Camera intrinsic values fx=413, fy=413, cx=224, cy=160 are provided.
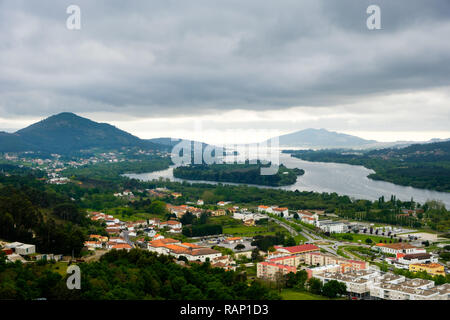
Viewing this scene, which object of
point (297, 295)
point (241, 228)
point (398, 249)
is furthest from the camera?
point (241, 228)

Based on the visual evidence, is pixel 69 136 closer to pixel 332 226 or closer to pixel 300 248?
pixel 332 226

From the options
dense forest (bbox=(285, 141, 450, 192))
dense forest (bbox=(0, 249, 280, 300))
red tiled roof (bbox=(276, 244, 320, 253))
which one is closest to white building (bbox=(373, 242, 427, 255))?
red tiled roof (bbox=(276, 244, 320, 253))

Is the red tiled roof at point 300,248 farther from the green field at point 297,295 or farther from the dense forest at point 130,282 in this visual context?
the dense forest at point 130,282

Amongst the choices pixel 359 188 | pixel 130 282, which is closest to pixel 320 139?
pixel 359 188

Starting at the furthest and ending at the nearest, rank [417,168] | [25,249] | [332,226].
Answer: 1. [417,168]
2. [332,226]
3. [25,249]

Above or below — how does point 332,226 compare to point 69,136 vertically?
below

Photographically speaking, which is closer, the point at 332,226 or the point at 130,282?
the point at 130,282

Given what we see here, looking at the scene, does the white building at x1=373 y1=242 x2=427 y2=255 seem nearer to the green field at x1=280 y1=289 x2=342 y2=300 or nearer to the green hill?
the green field at x1=280 y1=289 x2=342 y2=300
